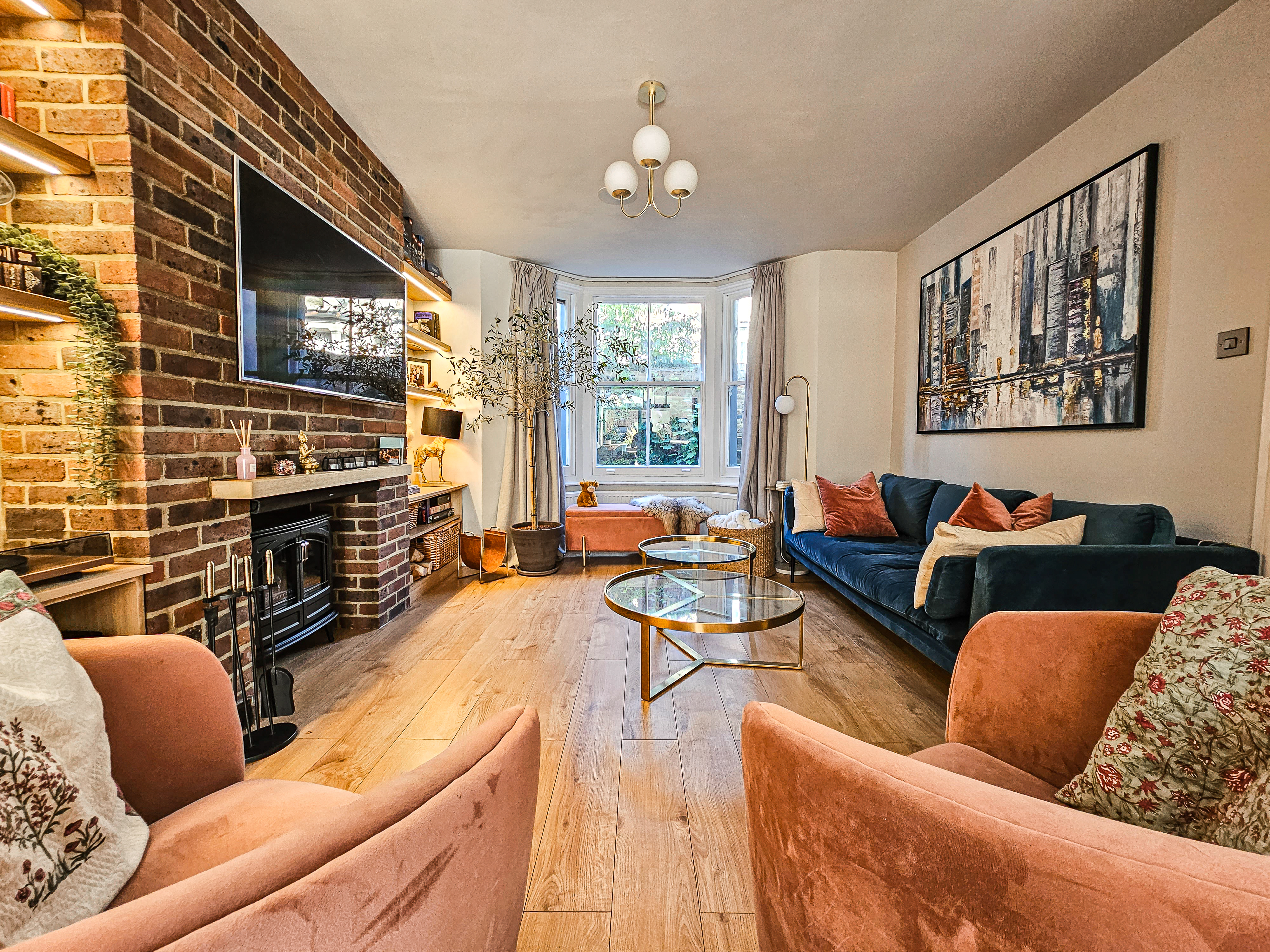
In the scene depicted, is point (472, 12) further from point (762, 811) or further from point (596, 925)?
point (596, 925)

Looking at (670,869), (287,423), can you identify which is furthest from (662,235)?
(670,869)

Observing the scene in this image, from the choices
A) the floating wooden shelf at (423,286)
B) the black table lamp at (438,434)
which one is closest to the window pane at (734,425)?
the black table lamp at (438,434)

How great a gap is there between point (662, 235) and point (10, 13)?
3.35m

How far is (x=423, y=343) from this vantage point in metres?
4.08

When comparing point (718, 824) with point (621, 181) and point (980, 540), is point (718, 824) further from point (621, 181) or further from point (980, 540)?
point (621, 181)

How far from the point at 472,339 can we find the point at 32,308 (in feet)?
10.4

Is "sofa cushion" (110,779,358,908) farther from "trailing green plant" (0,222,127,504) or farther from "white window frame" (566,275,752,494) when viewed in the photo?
"white window frame" (566,275,752,494)

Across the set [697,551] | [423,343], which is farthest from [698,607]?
[423,343]

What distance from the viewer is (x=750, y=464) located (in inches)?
196

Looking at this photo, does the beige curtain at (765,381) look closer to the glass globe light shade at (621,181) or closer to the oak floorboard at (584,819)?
the glass globe light shade at (621,181)

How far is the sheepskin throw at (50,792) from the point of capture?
25.2 inches

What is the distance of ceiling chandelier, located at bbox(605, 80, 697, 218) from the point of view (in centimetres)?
228

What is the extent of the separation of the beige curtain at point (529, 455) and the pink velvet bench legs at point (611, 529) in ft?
0.85

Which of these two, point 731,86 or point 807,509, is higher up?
point 731,86
